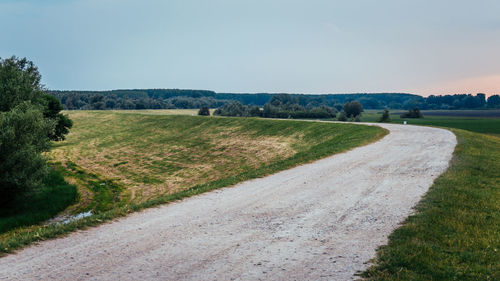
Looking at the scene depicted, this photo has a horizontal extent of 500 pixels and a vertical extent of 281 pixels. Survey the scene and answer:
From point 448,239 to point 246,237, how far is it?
4.89 meters

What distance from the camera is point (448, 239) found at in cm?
843

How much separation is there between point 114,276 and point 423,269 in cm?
606

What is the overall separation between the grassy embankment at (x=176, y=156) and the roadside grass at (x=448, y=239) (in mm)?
7937

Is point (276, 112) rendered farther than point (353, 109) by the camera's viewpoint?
Yes

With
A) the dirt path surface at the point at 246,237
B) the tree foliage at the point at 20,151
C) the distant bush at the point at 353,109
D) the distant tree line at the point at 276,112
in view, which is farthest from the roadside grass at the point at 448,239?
the distant bush at the point at 353,109

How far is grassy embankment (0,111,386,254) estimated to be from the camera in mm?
22353

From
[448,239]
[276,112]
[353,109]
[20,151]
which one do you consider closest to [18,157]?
[20,151]

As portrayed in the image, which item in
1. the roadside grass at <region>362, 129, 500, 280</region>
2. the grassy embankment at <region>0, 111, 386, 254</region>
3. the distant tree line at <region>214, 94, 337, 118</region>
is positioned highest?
the distant tree line at <region>214, 94, 337, 118</region>

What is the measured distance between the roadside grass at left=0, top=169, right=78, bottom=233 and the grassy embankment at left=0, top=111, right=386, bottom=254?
0.81m

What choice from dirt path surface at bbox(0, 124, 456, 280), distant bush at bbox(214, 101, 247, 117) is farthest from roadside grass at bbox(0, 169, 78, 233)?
distant bush at bbox(214, 101, 247, 117)

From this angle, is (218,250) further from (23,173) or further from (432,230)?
(23,173)

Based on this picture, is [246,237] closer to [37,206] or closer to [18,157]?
[37,206]

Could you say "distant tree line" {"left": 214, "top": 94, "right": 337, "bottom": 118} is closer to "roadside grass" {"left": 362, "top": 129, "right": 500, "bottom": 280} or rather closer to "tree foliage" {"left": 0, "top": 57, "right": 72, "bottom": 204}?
"tree foliage" {"left": 0, "top": 57, "right": 72, "bottom": 204}

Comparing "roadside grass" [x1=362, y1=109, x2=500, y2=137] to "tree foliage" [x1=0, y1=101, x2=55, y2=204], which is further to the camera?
"roadside grass" [x1=362, y1=109, x2=500, y2=137]
